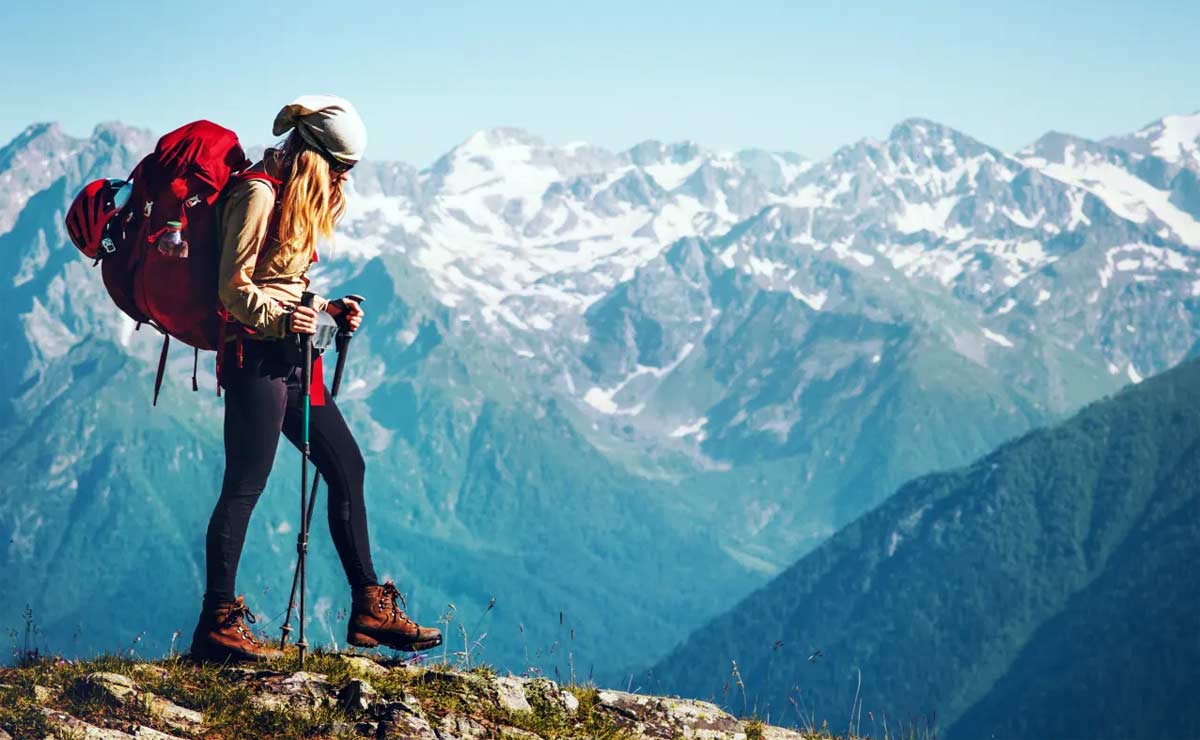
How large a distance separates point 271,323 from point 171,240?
1.07 m

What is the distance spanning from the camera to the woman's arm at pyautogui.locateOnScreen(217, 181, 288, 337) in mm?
11883

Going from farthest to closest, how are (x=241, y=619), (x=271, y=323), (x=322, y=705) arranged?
(x=241, y=619), (x=271, y=323), (x=322, y=705)

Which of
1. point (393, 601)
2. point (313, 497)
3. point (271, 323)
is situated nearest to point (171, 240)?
point (271, 323)

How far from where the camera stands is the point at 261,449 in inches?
499

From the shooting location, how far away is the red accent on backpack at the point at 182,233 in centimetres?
Answer: 1184

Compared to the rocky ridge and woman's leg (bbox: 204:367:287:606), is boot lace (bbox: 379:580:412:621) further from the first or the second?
woman's leg (bbox: 204:367:287:606)

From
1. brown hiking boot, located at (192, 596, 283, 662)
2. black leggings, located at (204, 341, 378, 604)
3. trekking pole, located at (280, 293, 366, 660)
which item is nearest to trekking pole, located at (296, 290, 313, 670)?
trekking pole, located at (280, 293, 366, 660)

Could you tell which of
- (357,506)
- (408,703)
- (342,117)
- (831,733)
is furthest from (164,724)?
(831,733)

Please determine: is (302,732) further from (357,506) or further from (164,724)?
(357,506)

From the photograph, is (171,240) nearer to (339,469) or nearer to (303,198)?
(303,198)

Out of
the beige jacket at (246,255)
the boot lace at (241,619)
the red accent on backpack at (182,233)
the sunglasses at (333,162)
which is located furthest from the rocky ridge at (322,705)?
the sunglasses at (333,162)

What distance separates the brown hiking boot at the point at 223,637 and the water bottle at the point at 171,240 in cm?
324

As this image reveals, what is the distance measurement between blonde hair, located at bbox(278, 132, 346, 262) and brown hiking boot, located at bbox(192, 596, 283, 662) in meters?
3.26

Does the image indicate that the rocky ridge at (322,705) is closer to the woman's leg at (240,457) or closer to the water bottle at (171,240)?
the woman's leg at (240,457)
